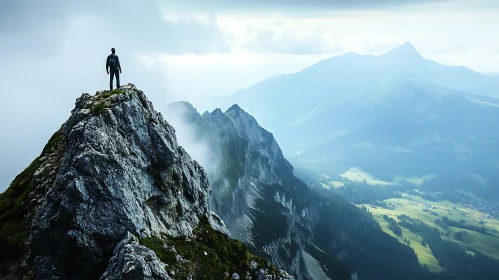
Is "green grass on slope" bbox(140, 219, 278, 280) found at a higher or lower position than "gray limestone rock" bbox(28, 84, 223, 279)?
lower

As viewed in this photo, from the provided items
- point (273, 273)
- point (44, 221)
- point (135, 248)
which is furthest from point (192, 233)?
point (44, 221)

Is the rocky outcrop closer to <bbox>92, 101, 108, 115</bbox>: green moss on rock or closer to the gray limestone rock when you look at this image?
the gray limestone rock

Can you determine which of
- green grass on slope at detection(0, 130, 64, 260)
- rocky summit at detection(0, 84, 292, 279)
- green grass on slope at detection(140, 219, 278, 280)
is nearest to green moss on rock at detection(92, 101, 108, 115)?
rocky summit at detection(0, 84, 292, 279)

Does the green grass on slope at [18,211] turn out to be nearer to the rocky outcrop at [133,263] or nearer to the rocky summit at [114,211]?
the rocky summit at [114,211]

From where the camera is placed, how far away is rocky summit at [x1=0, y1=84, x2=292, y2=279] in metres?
37.7

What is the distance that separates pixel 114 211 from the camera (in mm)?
39562

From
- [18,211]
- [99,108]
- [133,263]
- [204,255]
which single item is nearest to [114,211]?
[133,263]

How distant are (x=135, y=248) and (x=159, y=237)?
8881 millimetres

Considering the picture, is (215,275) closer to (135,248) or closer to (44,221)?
(135,248)

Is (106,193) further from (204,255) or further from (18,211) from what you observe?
(204,255)

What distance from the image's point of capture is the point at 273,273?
5812 cm

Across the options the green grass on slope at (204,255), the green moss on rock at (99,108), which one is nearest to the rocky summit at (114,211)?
the green moss on rock at (99,108)

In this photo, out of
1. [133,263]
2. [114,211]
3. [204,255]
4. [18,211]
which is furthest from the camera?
[204,255]

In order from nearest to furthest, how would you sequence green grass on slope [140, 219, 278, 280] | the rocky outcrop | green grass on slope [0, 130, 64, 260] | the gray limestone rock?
the rocky outcrop, the gray limestone rock, green grass on slope [0, 130, 64, 260], green grass on slope [140, 219, 278, 280]
